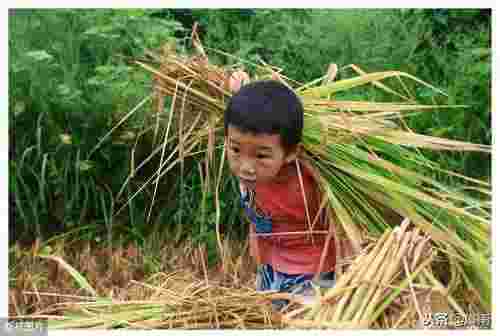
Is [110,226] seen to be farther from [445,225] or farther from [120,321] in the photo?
[445,225]

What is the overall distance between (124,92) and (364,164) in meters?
1.56

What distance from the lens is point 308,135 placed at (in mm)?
2146

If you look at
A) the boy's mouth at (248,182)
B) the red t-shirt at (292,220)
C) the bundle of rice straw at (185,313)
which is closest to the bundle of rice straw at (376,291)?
the bundle of rice straw at (185,313)

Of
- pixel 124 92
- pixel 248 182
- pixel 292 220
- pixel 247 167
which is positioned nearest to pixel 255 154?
pixel 247 167

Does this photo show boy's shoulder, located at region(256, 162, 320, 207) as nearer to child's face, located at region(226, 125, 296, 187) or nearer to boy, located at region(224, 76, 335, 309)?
boy, located at region(224, 76, 335, 309)

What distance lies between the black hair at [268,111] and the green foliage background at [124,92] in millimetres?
Answer: 1112

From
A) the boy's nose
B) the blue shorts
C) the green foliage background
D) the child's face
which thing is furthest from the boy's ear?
the green foliage background

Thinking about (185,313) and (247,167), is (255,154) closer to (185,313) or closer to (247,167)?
(247,167)

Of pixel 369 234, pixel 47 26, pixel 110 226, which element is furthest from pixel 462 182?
pixel 47 26

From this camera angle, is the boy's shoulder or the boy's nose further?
the boy's shoulder

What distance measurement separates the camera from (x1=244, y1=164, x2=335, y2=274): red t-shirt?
219 centimetres

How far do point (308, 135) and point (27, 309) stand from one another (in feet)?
4.71

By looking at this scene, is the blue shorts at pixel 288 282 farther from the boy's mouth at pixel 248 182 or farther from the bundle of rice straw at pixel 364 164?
the boy's mouth at pixel 248 182

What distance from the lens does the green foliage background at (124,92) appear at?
3.28 metres
